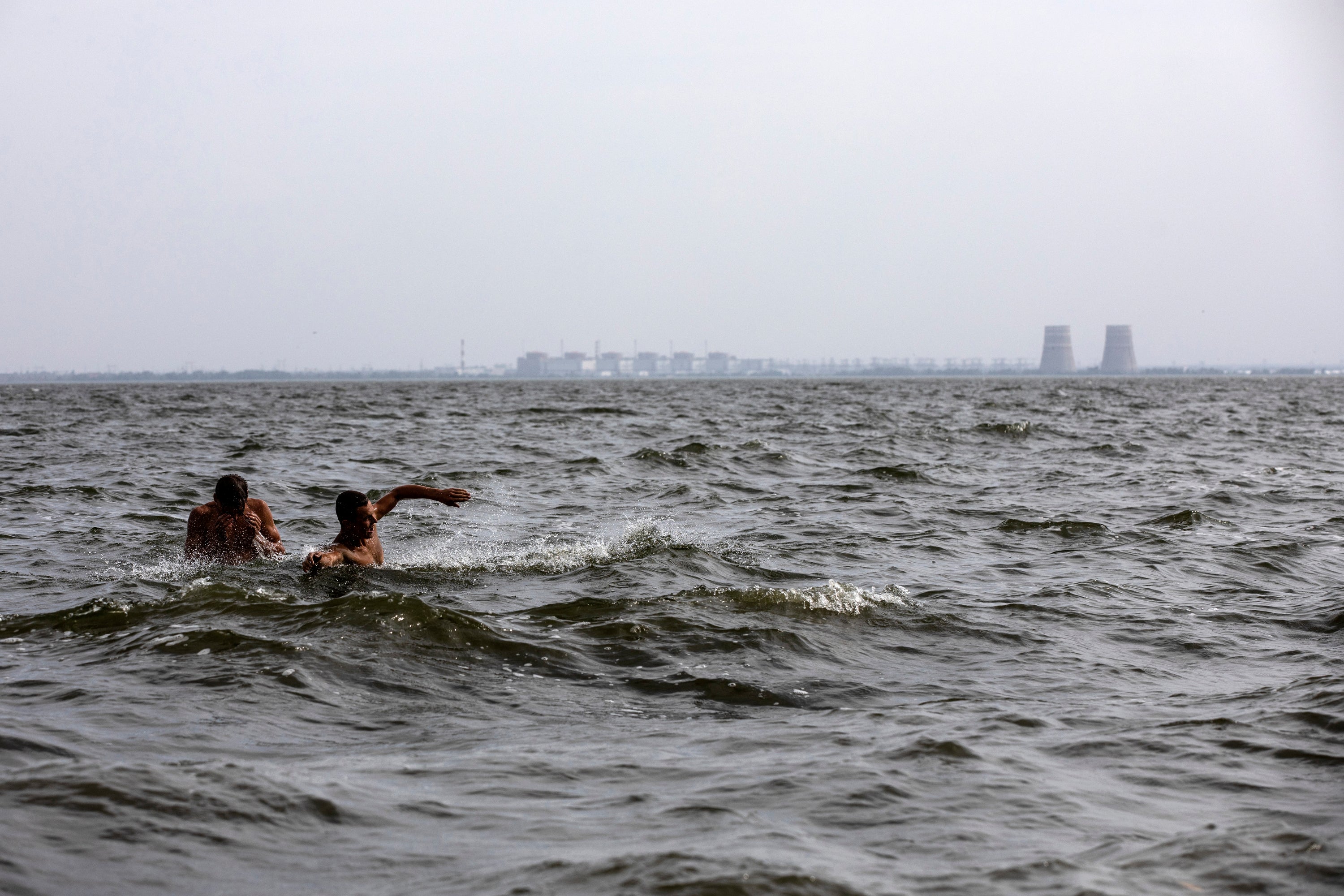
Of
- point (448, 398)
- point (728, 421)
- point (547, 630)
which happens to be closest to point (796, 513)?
point (547, 630)

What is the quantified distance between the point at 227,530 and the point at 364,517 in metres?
1.49

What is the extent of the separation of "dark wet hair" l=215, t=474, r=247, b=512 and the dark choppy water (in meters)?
0.68

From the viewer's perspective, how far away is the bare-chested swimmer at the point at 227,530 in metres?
11.8

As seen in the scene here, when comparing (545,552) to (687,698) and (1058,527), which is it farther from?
(1058,527)

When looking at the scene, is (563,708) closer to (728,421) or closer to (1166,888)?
(1166,888)

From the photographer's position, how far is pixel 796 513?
1700 cm

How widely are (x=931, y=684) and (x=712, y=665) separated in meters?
1.57

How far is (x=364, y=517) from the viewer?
11.6m

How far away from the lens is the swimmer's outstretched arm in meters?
11.2

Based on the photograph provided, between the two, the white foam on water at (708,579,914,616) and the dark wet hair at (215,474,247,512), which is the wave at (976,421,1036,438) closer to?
the white foam on water at (708,579,914,616)

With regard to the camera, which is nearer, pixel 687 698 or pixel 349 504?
pixel 687 698

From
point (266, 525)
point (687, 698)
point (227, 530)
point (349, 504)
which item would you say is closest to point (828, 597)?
point (687, 698)

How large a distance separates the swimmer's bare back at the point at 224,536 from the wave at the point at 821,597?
183 inches

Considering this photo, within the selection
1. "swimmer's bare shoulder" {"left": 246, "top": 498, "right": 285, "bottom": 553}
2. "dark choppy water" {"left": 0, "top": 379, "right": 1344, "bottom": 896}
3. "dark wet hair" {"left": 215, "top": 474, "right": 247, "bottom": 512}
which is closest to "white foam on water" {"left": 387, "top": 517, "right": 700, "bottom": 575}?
"dark choppy water" {"left": 0, "top": 379, "right": 1344, "bottom": 896}
